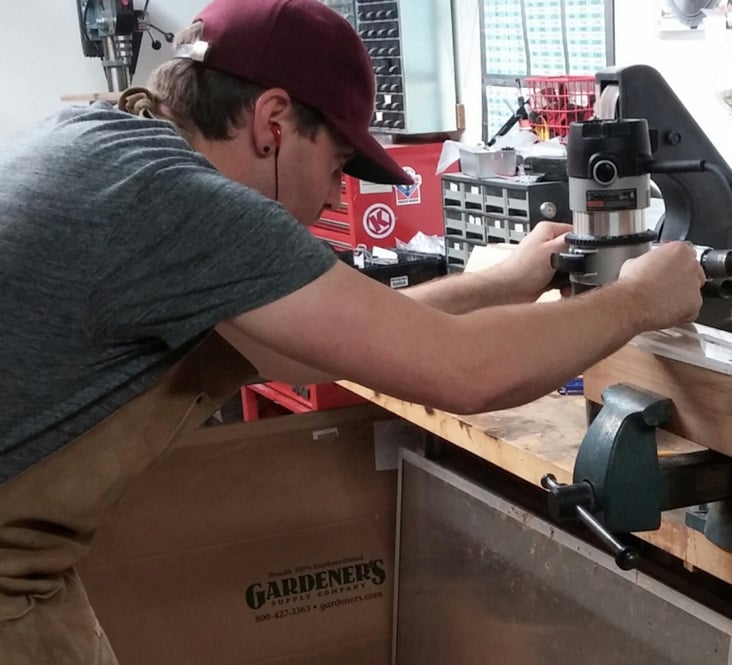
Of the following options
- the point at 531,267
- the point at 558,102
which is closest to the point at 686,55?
the point at 558,102

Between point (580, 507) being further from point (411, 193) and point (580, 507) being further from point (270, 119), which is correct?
point (411, 193)

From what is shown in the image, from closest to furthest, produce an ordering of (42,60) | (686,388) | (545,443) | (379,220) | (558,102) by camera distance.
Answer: (686,388)
(545,443)
(558,102)
(379,220)
(42,60)

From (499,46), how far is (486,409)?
5.65 feet

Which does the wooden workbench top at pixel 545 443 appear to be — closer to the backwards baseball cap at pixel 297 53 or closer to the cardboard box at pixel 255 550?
the backwards baseball cap at pixel 297 53

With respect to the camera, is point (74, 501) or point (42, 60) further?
point (42, 60)

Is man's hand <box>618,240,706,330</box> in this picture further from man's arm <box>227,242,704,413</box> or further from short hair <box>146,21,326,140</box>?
short hair <box>146,21,326,140</box>

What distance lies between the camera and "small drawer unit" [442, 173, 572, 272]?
6.11 feet

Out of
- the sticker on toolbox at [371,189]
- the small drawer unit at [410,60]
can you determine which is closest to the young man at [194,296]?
the sticker on toolbox at [371,189]

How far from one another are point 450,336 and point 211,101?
16.8 inches

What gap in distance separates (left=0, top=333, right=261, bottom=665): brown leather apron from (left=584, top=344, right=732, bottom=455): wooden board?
0.47m

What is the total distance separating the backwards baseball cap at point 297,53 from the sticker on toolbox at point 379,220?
125 centimetres

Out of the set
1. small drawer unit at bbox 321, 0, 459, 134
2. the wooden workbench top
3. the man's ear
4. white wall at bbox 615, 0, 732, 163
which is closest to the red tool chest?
small drawer unit at bbox 321, 0, 459, 134

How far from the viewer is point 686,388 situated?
3.71 feet

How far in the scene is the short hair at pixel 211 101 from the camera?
49.0 inches
